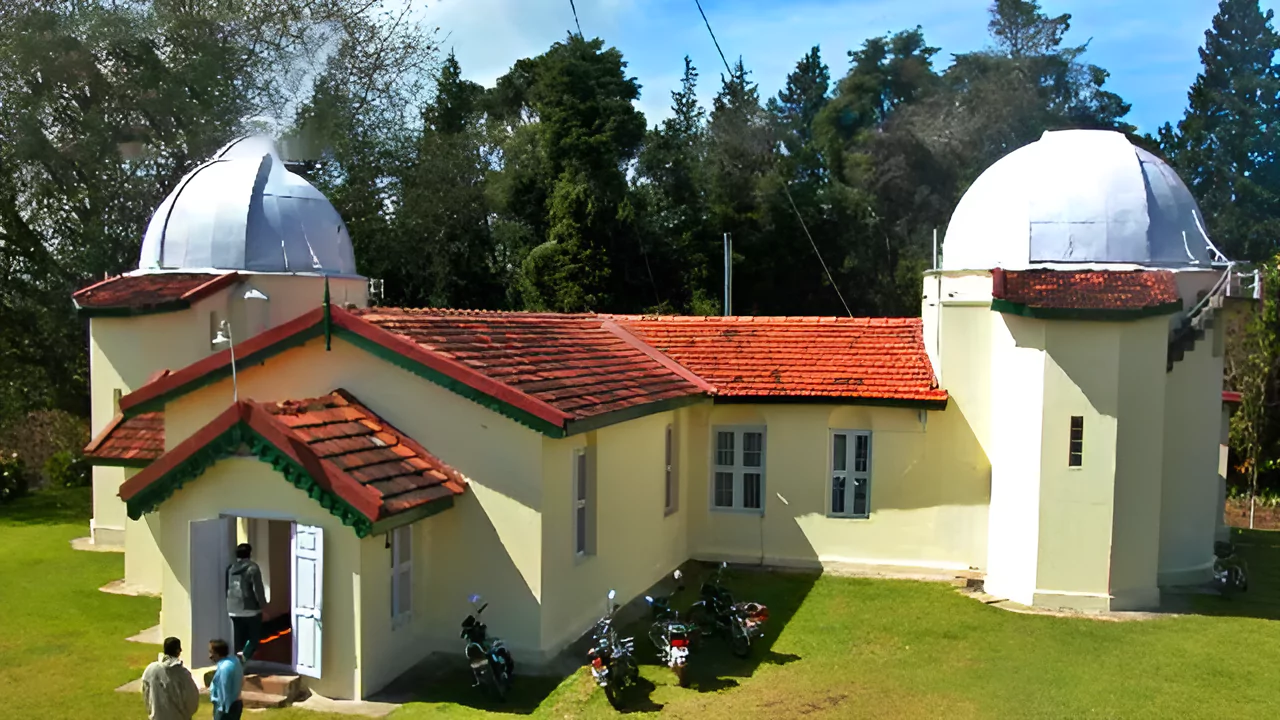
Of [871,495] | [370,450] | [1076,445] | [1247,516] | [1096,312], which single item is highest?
[1096,312]

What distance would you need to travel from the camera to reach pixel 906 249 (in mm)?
43062

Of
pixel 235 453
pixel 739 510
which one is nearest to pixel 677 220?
pixel 739 510

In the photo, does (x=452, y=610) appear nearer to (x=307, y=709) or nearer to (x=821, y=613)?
(x=307, y=709)

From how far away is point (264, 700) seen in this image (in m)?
10.1

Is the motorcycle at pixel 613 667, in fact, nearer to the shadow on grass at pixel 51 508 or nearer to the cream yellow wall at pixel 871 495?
the cream yellow wall at pixel 871 495

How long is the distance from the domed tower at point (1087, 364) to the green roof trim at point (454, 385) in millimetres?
7446

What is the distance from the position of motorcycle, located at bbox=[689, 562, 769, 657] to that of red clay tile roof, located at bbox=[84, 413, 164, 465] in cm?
838

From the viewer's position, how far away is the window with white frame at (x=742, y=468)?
55.9ft

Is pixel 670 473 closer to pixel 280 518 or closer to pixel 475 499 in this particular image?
pixel 475 499

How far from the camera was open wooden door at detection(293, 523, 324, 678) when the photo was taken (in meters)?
10.1

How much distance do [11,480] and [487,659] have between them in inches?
775

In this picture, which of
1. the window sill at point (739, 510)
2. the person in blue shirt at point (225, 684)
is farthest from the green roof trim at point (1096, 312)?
the person in blue shirt at point (225, 684)

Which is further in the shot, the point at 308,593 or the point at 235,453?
the point at 235,453

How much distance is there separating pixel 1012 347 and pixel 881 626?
15.4 ft
